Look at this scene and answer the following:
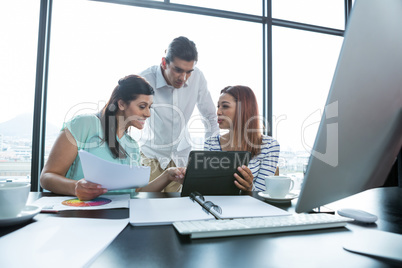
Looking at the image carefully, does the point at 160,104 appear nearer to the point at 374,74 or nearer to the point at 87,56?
the point at 87,56

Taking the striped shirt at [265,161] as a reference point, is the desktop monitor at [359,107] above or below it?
above

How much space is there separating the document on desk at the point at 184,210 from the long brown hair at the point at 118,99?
2.25 ft

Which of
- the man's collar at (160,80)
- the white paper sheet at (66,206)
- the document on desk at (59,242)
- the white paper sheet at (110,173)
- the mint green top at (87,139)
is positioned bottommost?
the white paper sheet at (66,206)

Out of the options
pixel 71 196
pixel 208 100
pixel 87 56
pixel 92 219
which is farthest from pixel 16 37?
pixel 92 219

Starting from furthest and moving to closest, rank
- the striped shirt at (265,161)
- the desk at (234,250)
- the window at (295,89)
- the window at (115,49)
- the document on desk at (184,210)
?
the window at (295,89), the window at (115,49), the striped shirt at (265,161), the document on desk at (184,210), the desk at (234,250)

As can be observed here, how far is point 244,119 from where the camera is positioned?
1796 mm

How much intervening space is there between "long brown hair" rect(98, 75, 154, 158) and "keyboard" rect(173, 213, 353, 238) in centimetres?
96

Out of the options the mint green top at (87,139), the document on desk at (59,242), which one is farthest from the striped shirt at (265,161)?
the document on desk at (59,242)

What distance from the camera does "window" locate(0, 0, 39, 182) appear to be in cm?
199

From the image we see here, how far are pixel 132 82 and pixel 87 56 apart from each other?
0.92 meters

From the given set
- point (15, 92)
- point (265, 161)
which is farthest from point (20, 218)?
point (15, 92)

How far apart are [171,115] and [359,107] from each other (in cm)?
185

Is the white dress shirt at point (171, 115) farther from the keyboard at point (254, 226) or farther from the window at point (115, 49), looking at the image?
the keyboard at point (254, 226)

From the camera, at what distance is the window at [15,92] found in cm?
199
